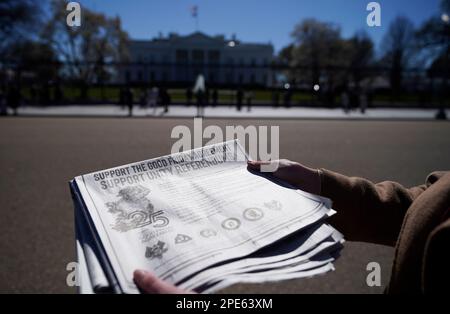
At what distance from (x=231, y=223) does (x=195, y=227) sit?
11 cm

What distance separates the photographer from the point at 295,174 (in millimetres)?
1354

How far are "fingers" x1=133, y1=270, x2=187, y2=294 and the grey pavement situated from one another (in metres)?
1.88

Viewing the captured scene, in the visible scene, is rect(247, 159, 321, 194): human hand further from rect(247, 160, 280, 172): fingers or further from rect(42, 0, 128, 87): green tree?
rect(42, 0, 128, 87): green tree

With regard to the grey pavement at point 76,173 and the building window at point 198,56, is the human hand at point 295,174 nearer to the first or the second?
the grey pavement at point 76,173

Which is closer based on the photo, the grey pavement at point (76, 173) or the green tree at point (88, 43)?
the grey pavement at point (76, 173)

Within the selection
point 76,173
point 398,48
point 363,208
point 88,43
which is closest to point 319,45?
point 398,48

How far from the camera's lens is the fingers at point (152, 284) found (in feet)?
2.73

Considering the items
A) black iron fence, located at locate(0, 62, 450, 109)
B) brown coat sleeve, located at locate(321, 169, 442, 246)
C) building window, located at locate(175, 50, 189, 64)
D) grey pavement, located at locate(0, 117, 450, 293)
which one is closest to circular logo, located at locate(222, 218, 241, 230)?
brown coat sleeve, located at locate(321, 169, 442, 246)

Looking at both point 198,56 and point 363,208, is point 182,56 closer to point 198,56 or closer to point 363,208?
point 198,56

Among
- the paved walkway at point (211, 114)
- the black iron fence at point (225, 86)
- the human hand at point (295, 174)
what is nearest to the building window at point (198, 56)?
the black iron fence at point (225, 86)

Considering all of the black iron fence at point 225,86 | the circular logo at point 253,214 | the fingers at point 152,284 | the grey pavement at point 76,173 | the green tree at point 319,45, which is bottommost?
the grey pavement at point 76,173

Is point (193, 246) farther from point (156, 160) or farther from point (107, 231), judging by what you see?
point (156, 160)

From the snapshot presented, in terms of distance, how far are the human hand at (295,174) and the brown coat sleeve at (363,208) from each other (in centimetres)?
3
